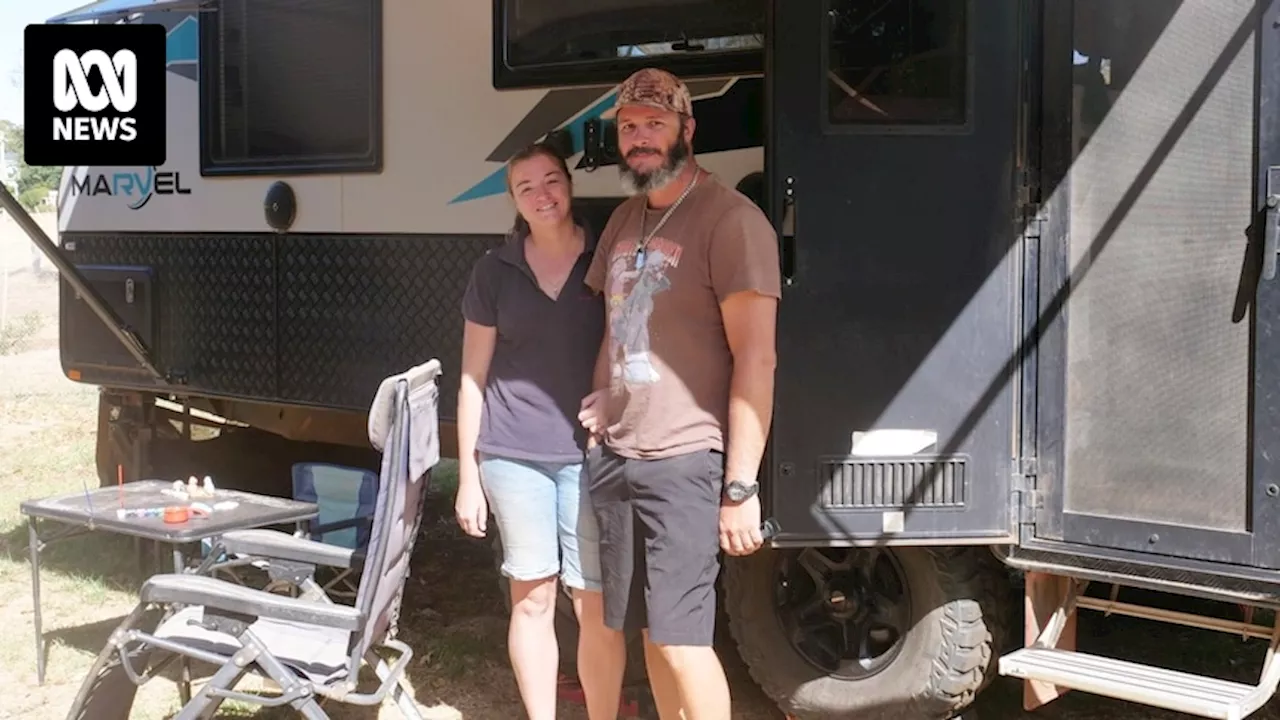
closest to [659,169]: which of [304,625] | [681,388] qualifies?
[681,388]

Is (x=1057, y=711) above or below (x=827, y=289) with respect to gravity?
below

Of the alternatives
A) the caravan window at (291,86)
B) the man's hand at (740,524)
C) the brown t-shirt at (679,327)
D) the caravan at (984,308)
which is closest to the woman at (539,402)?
the brown t-shirt at (679,327)

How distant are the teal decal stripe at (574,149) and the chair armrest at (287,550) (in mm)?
1238

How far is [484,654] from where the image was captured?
4574 mm

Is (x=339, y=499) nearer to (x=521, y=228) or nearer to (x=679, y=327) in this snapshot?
(x=521, y=228)

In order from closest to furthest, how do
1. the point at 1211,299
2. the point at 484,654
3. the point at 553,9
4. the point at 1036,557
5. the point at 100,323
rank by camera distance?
the point at 1211,299, the point at 1036,557, the point at 553,9, the point at 484,654, the point at 100,323

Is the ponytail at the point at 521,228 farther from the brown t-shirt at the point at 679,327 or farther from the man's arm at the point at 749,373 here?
the man's arm at the point at 749,373

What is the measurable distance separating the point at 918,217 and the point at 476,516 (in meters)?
1.39

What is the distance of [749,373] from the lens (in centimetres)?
280

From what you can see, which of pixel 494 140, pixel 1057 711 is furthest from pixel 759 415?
pixel 1057 711

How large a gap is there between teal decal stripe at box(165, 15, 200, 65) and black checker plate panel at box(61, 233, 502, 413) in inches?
27.6

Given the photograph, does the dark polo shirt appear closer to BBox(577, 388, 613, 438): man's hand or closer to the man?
BBox(577, 388, 613, 438): man's hand

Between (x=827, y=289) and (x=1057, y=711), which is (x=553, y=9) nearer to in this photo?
(x=827, y=289)

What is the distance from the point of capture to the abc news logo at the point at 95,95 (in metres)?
5.03
